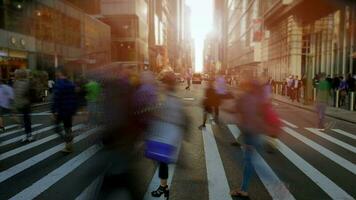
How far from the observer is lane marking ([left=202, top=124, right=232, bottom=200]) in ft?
21.1

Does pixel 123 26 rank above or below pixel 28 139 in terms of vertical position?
above

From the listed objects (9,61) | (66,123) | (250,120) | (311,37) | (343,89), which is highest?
(311,37)

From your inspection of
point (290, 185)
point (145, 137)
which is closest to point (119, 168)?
point (145, 137)

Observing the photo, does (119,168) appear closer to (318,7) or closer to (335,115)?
(335,115)

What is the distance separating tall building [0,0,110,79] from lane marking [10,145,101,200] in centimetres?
1687

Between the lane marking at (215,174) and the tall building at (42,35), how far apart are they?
16764mm

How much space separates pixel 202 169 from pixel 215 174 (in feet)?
1.55

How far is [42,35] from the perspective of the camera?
41.2 metres

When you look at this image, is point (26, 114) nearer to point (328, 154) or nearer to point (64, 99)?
point (64, 99)

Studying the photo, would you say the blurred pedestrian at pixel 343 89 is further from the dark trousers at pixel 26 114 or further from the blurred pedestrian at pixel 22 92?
the blurred pedestrian at pixel 22 92

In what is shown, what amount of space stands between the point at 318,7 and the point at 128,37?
44.1 metres

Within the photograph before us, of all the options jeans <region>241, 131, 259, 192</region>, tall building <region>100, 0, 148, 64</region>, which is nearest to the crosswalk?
jeans <region>241, 131, 259, 192</region>

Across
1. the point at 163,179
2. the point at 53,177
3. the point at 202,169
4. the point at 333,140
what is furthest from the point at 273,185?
the point at 333,140

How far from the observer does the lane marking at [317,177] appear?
6.52 m
